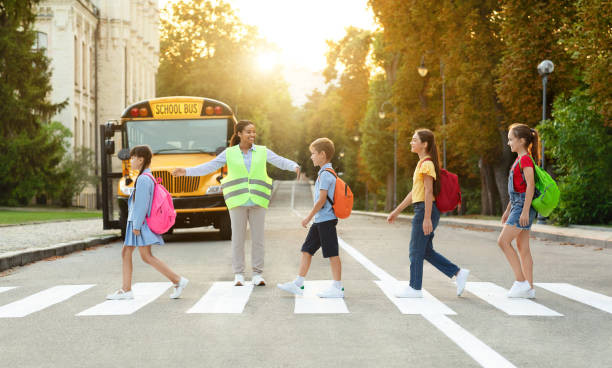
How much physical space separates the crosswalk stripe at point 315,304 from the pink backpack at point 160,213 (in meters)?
1.57

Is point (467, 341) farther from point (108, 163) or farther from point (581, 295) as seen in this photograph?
point (108, 163)

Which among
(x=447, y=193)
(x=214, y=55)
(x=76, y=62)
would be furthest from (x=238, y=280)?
(x=214, y=55)

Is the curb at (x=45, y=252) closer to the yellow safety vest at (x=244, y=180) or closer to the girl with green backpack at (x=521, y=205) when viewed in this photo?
the yellow safety vest at (x=244, y=180)

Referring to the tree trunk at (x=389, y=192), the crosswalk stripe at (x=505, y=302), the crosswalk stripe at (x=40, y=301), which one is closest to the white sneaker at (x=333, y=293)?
the crosswalk stripe at (x=505, y=302)

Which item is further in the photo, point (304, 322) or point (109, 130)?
point (109, 130)

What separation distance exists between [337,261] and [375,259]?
199 inches

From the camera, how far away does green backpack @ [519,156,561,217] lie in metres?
8.55

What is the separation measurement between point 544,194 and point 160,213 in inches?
156

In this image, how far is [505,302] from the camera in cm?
841

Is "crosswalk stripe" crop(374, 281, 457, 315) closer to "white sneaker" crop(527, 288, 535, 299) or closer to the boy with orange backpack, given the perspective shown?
the boy with orange backpack

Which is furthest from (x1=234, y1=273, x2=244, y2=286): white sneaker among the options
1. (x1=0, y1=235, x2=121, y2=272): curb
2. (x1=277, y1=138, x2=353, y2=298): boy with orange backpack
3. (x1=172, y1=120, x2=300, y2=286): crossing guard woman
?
(x1=0, y1=235, x2=121, y2=272): curb

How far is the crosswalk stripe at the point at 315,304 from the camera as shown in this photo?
25.9 ft

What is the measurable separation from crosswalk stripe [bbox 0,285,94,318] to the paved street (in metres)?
0.02

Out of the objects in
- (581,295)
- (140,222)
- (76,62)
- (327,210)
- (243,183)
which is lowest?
(581,295)
